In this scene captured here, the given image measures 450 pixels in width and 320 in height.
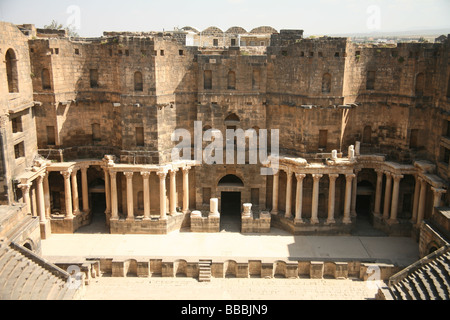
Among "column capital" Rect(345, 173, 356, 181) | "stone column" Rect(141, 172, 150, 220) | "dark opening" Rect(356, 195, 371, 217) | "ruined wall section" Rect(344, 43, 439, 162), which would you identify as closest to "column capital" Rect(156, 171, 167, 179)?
"stone column" Rect(141, 172, 150, 220)

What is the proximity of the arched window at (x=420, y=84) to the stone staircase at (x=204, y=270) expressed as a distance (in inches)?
723

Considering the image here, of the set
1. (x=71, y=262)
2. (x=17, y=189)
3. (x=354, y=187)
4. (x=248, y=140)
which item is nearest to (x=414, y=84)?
(x=354, y=187)

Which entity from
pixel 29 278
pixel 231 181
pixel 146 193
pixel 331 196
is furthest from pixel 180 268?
pixel 331 196

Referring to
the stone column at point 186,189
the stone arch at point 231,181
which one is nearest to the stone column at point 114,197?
the stone column at point 186,189

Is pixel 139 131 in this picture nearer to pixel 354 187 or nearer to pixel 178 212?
A: pixel 178 212

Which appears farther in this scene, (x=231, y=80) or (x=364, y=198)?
(x=364, y=198)

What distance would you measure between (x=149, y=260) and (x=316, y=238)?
38.6 feet

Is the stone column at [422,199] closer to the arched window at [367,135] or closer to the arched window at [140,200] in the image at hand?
the arched window at [367,135]

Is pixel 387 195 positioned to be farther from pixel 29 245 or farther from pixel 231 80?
pixel 29 245

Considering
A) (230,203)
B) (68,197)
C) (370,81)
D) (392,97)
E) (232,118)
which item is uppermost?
(370,81)

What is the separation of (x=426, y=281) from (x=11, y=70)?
27462 mm

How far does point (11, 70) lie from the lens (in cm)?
3006

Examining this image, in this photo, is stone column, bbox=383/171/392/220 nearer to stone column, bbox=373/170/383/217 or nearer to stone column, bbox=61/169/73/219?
stone column, bbox=373/170/383/217
